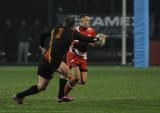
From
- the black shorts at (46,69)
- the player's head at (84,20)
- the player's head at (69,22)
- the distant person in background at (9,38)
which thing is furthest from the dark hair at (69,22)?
the distant person in background at (9,38)

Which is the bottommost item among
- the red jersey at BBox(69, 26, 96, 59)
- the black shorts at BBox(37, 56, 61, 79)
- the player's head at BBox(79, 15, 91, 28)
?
the black shorts at BBox(37, 56, 61, 79)

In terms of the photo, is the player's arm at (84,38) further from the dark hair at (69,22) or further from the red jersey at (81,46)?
the red jersey at (81,46)

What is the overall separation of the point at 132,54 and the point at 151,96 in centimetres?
1834

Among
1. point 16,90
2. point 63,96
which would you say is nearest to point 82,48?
point 63,96

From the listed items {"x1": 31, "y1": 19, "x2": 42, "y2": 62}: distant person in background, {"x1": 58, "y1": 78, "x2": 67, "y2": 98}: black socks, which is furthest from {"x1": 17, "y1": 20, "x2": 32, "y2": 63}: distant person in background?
{"x1": 58, "y1": 78, "x2": 67, "y2": 98}: black socks

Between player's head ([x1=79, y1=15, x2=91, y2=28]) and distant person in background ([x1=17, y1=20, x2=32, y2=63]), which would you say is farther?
distant person in background ([x1=17, y1=20, x2=32, y2=63])

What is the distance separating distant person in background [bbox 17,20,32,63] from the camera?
34.8 m

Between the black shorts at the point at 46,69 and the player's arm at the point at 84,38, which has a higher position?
the player's arm at the point at 84,38

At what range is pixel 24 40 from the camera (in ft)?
114

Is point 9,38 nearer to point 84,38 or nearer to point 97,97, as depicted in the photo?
point 97,97

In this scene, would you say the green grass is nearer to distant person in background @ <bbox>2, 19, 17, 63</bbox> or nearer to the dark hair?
the dark hair

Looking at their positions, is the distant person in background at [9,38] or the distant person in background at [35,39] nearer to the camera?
the distant person in background at [35,39]

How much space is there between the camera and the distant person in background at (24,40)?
34.8 m

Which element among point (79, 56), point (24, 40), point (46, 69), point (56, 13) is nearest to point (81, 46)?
point (79, 56)
